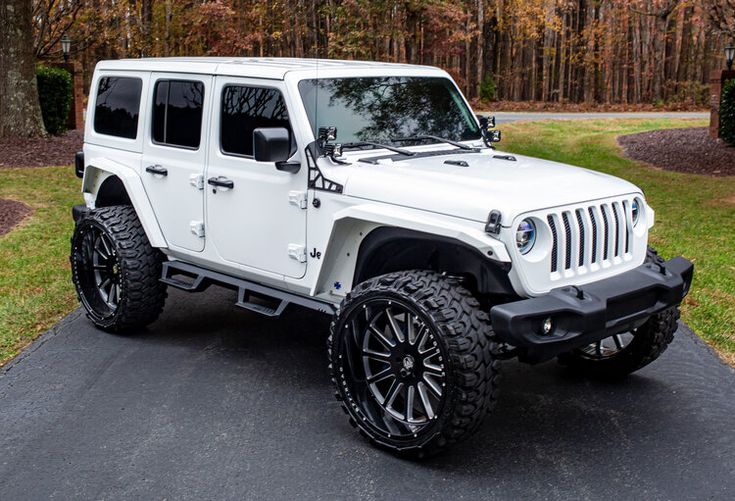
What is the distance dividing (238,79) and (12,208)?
327 inches

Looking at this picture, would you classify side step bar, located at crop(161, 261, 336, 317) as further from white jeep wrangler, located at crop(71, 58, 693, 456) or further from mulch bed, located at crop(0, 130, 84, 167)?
mulch bed, located at crop(0, 130, 84, 167)

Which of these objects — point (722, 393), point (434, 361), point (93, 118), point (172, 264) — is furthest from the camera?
point (93, 118)

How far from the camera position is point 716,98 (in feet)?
67.3

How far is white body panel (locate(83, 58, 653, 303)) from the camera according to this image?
4.74m

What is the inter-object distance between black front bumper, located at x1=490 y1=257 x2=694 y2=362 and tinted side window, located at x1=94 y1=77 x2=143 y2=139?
365 cm

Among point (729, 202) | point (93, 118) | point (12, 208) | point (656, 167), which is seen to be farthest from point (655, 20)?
point (93, 118)

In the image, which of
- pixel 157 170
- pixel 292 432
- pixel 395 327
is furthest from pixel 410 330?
pixel 157 170

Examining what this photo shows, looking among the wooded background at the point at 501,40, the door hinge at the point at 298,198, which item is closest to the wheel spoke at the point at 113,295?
the door hinge at the point at 298,198

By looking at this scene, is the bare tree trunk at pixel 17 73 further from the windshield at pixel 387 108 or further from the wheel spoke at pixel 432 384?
the wheel spoke at pixel 432 384

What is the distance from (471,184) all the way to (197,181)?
7.04 ft

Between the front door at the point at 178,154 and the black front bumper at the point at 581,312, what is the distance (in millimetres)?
2650

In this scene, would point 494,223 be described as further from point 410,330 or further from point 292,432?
point 292,432

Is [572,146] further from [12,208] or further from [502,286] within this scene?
[502,286]

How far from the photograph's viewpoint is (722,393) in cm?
583
